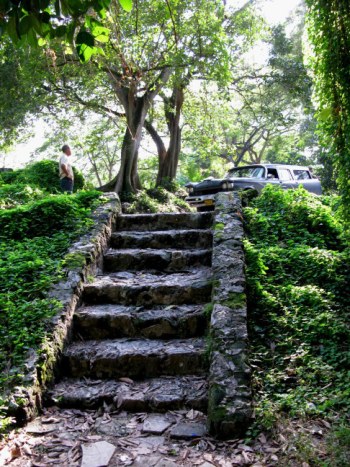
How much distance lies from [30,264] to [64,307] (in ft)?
2.83

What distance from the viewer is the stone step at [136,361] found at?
3510 mm

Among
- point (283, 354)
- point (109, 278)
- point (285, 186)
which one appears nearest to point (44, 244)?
point (109, 278)

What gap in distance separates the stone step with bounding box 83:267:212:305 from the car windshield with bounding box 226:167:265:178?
750 cm

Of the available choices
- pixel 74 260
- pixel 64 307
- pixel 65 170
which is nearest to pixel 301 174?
pixel 65 170

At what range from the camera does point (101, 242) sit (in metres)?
5.21

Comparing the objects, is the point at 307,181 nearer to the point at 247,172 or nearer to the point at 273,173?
the point at 273,173

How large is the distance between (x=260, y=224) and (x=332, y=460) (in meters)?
3.62

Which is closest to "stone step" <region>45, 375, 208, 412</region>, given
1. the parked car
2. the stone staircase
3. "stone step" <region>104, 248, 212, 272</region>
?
the stone staircase

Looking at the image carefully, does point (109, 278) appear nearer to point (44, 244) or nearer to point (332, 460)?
point (44, 244)

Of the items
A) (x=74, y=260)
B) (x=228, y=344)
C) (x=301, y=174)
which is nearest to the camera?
(x=228, y=344)

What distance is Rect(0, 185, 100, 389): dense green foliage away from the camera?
345 cm

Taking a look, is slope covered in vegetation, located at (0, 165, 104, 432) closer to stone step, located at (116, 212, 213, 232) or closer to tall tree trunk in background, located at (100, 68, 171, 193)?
stone step, located at (116, 212, 213, 232)

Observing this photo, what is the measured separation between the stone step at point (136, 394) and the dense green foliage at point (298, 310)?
0.50 metres

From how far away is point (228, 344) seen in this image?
3.27 meters
